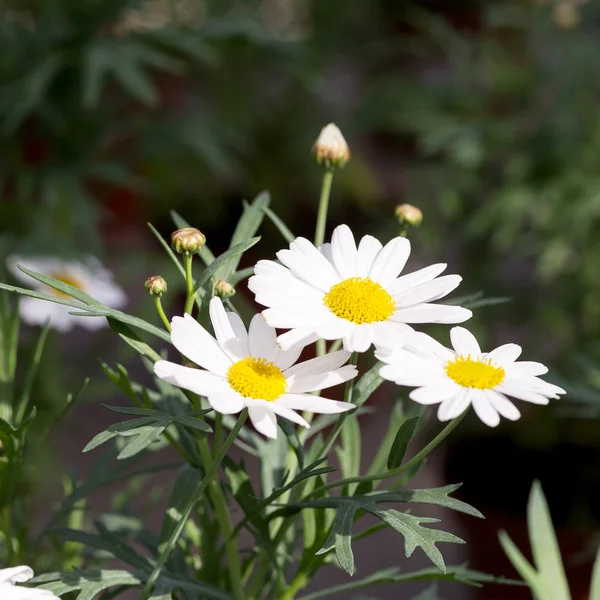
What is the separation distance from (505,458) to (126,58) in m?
0.70

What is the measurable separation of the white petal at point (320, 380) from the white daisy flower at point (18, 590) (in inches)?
4.9

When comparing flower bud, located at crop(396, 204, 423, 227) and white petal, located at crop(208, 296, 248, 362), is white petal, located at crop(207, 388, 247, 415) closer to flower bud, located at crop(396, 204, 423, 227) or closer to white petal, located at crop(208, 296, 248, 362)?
white petal, located at crop(208, 296, 248, 362)

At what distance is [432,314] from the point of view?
33cm

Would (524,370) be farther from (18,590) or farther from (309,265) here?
(18,590)

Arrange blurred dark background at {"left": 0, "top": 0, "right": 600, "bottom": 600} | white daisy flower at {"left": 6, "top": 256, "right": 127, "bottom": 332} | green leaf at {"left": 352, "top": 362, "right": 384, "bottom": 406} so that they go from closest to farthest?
green leaf at {"left": 352, "top": 362, "right": 384, "bottom": 406}, white daisy flower at {"left": 6, "top": 256, "right": 127, "bottom": 332}, blurred dark background at {"left": 0, "top": 0, "right": 600, "bottom": 600}

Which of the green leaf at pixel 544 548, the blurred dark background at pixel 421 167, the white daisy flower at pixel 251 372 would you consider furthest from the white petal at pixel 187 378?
the blurred dark background at pixel 421 167

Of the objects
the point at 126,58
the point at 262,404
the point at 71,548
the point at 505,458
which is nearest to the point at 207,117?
the point at 126,58

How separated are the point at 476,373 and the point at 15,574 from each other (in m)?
0.20

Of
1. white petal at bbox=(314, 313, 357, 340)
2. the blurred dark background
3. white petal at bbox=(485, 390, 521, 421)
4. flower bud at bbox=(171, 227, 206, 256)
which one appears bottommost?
white petal at bbox=(485, 390, 521, 421)

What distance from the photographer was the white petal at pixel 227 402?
0.98ft

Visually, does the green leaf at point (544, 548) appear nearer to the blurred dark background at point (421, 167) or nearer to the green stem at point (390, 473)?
the green stem at point (390, 473)

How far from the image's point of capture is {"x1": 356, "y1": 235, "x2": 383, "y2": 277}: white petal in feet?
1.24

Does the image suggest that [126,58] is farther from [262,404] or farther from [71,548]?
[262,404]

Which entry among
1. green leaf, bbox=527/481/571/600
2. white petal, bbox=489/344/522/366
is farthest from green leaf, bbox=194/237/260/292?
green leaf, bbox=527/481/571/600
